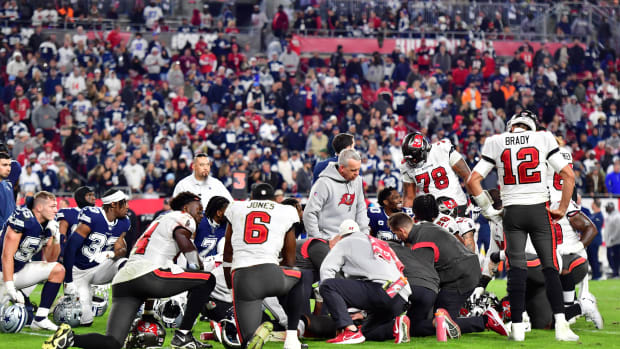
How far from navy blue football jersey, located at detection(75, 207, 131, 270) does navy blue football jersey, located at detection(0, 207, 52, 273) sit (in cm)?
62

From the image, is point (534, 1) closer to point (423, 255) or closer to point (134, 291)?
point (423, 255)

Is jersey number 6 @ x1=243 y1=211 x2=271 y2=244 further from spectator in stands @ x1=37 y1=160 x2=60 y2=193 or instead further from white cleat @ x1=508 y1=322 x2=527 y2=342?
spectator in stands @ x1=37 y1=160 x2=60 y2=193

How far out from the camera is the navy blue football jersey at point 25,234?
389 inches

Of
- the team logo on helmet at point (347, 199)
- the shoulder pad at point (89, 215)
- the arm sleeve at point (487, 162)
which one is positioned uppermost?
the arm sleeve at point (487, 162)

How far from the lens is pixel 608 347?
8.45 m

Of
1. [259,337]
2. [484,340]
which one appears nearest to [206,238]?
[259,337]

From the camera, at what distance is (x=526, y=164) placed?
29.1 feet

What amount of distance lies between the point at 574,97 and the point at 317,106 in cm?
788

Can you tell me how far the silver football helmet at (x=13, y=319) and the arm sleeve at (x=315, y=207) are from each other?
3188mm

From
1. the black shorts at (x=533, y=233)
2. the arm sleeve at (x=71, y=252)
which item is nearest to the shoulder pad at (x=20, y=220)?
the arm sleeve at (x=71, y=252)

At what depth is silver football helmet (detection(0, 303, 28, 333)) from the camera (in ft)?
31.2

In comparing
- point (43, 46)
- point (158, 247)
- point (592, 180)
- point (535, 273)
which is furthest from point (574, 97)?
point (158, 247)

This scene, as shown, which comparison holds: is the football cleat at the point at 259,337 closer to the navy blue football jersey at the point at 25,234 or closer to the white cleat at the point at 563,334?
the white cleat at the point at 563,334

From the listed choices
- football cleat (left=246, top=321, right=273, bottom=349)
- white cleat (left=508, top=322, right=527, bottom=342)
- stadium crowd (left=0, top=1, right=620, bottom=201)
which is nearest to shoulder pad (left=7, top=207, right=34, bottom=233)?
football cleat (left=246, top=321, right=273, bottom=349)
